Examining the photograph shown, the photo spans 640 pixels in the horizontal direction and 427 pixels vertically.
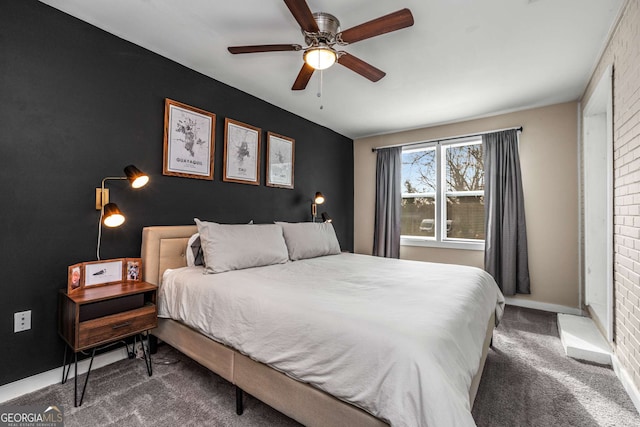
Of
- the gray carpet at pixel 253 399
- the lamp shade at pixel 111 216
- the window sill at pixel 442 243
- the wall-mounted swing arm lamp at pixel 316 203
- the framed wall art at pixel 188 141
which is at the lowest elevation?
the gray carpet at pixel 253 399

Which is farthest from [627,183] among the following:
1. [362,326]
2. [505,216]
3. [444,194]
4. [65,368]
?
[65,368]

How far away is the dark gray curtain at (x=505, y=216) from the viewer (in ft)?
11.9

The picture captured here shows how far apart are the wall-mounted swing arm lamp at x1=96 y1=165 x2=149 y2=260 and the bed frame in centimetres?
33

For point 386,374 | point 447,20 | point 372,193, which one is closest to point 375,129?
point 372,193

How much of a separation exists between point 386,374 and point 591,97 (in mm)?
3423

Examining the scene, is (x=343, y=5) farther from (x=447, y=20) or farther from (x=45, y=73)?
(x=45, y=73)

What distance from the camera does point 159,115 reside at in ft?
8.33

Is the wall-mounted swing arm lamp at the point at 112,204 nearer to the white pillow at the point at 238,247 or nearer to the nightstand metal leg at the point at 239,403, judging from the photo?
the white pillow at the point at 238,247

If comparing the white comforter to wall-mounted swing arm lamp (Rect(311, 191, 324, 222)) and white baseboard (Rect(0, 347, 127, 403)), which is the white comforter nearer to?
white baseboard (Rect(0, 347, 127, 403))

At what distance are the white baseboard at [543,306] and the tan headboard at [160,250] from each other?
4.00 m

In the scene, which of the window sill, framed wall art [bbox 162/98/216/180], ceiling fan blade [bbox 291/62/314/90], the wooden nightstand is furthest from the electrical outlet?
the window sill

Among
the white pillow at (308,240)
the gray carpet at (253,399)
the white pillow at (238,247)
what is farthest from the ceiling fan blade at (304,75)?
the gray carpet at (253,399)

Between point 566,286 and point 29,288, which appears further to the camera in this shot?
point 566,286

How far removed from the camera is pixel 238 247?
2385 millimetres
